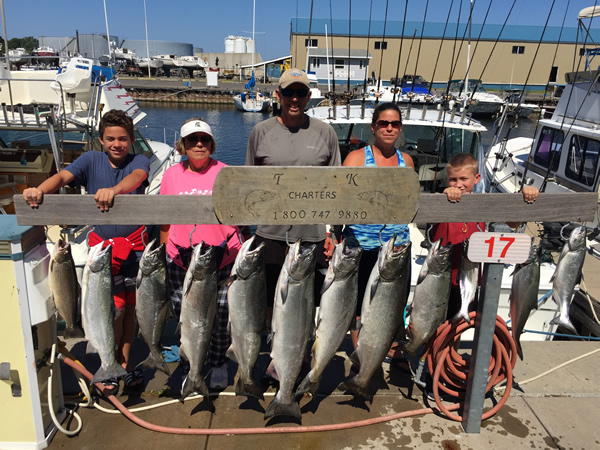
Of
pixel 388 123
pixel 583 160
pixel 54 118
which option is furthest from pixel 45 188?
pixel 583 160

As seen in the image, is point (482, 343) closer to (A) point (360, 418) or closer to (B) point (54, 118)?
(A) point (360, 418)

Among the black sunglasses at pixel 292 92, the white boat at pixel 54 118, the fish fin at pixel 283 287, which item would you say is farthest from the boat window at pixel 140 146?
the fish fin at pixel 283 287

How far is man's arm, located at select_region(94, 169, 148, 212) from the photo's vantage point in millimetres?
2471

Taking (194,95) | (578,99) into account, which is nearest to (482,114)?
(194,95)

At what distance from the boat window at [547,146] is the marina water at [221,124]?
41.0 ft

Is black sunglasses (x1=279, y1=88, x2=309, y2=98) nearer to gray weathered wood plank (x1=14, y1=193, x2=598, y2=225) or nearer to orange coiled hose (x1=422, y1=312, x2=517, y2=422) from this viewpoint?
gray weathered wood plank (x1=14, y1=193, x2=598, y2=225)

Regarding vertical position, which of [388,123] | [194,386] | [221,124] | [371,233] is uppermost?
[388,123]

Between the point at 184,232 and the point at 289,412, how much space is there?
4.51 ft

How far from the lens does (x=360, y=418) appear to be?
3.14 meters

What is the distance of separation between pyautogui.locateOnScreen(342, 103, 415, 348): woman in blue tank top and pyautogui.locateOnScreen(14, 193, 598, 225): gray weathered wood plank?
607 mm

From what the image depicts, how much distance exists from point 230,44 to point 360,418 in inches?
3387

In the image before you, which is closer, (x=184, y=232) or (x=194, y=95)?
(x=184, y=232)

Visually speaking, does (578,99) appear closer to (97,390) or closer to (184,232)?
(184,232)

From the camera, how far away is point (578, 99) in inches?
423
